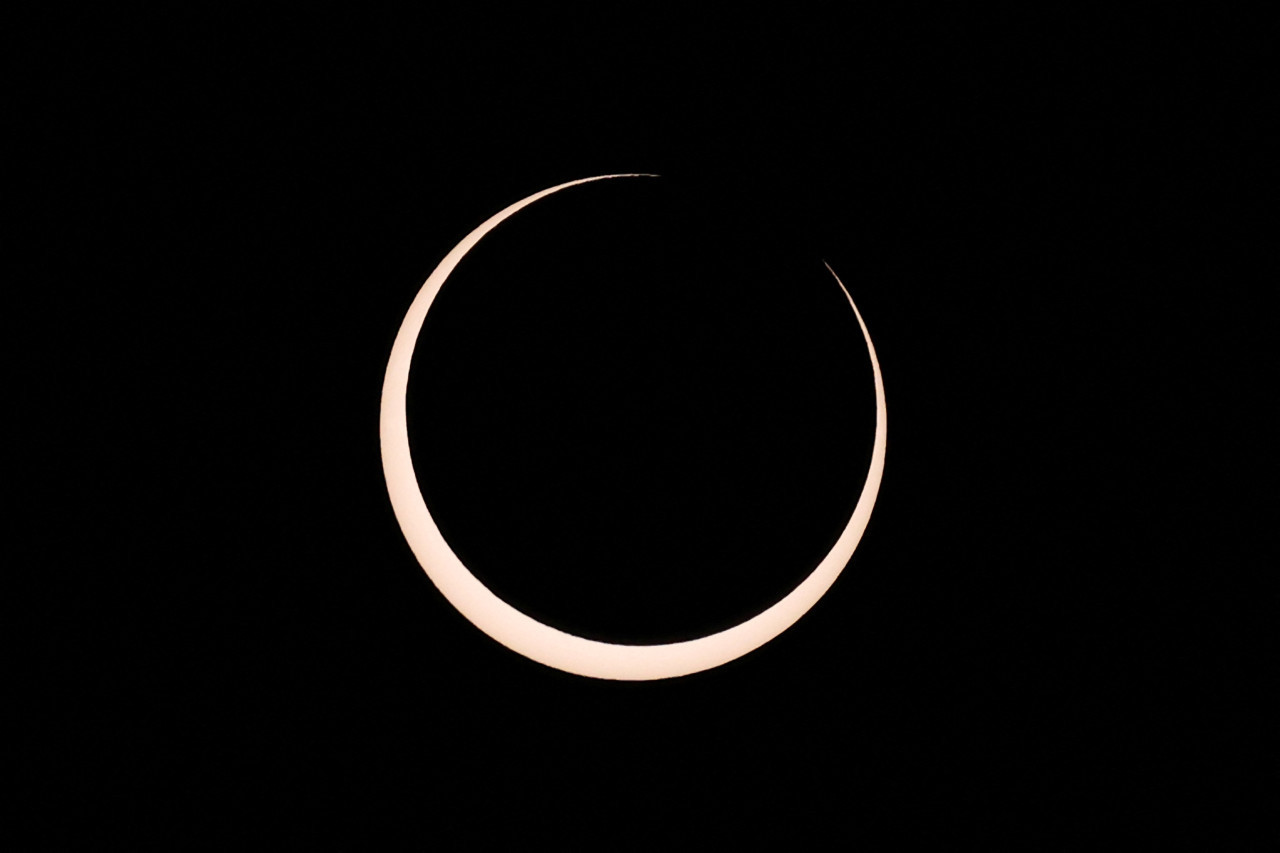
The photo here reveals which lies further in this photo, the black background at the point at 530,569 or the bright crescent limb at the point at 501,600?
the black background at the point at 530,569

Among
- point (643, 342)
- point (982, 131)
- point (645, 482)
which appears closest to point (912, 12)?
point (982, 131)

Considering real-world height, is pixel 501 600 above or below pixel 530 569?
below

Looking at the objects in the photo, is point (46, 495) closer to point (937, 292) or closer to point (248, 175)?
point (248, 175)

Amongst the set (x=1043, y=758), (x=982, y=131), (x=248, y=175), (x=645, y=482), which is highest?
(x=982, y=131)

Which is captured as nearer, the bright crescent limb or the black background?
the bright crescent limb
